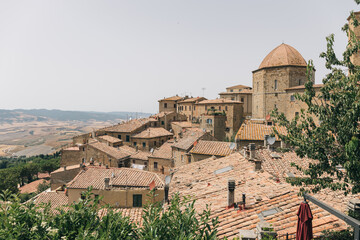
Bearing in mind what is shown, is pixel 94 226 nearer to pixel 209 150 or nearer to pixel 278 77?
pixel 209 150

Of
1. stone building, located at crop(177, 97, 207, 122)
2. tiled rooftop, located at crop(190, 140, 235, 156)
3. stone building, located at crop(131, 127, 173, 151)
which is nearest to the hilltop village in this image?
tiled rooftop, located at crop(190, 140, 235, 156)

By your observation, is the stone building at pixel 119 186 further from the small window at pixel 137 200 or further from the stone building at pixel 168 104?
the stone building at pixel 168 104

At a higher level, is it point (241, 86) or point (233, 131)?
point (241, 86)

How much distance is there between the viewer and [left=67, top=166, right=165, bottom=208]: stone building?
22766mm

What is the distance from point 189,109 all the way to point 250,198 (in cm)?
6249

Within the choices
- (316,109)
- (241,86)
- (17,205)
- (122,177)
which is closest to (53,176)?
(122,177)

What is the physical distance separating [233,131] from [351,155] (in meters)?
50.3

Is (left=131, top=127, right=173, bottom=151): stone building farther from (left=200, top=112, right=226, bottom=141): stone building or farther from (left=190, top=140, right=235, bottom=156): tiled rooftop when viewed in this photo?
(left=190, top=140, right=235, bottom=156): tiled rooftop

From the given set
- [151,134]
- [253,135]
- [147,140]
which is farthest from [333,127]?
[151,134]

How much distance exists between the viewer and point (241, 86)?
83438 millimetres

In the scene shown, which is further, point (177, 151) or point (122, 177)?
point (177, 151)

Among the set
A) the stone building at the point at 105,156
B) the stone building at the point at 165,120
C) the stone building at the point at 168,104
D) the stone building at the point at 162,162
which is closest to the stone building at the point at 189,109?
the stone building at the point at 168,104

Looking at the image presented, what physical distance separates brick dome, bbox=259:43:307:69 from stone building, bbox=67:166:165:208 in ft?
133

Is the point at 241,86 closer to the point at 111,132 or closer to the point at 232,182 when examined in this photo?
the point at 111,132
